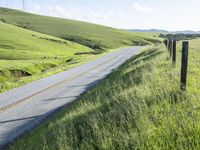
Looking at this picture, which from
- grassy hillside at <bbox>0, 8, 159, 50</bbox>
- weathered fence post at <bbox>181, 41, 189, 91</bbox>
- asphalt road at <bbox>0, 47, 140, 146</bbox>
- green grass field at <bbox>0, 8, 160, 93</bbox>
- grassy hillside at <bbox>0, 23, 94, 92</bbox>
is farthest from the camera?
grassy hillside at <bbox>0, 8, 159, 50</bbox>

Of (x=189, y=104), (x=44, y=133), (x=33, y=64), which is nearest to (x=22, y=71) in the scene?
(x=33, y=64)

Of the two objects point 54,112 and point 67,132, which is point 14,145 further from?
point 54,112

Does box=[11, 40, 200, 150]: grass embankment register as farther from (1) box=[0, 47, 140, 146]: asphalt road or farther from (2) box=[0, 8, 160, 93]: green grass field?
(2) box=[0, 8, 160, 93]: green grass field

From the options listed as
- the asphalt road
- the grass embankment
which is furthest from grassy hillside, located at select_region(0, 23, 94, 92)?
the grass embankment

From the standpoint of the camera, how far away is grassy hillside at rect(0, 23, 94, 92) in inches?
1976

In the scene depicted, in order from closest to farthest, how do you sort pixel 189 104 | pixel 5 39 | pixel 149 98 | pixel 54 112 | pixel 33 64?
pixel 189 104
pixel 149 98
pixel 54 112
pixel 33 64
pixel 5 39

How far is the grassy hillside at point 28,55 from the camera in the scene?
50188mm

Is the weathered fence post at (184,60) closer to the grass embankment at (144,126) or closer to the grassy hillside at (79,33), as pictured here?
the grass embankment at (144,126)

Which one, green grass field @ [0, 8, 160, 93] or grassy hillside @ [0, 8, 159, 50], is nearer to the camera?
green grass field @ [0, 8, 160, 93]

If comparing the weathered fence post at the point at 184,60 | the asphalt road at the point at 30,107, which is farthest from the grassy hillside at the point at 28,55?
the weathered fence post at the point at 184,60

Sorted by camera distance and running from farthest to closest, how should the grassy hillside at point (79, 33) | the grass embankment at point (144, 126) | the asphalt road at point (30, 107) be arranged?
the grassy hillside at point (79, 33) < the asphalt road at point (30, 107) < the grass embankment at point (144, 126)

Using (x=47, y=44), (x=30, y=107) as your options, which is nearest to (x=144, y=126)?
(x=30, y=107)

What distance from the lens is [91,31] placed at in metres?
179

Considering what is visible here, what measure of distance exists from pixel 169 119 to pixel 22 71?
45.3m
